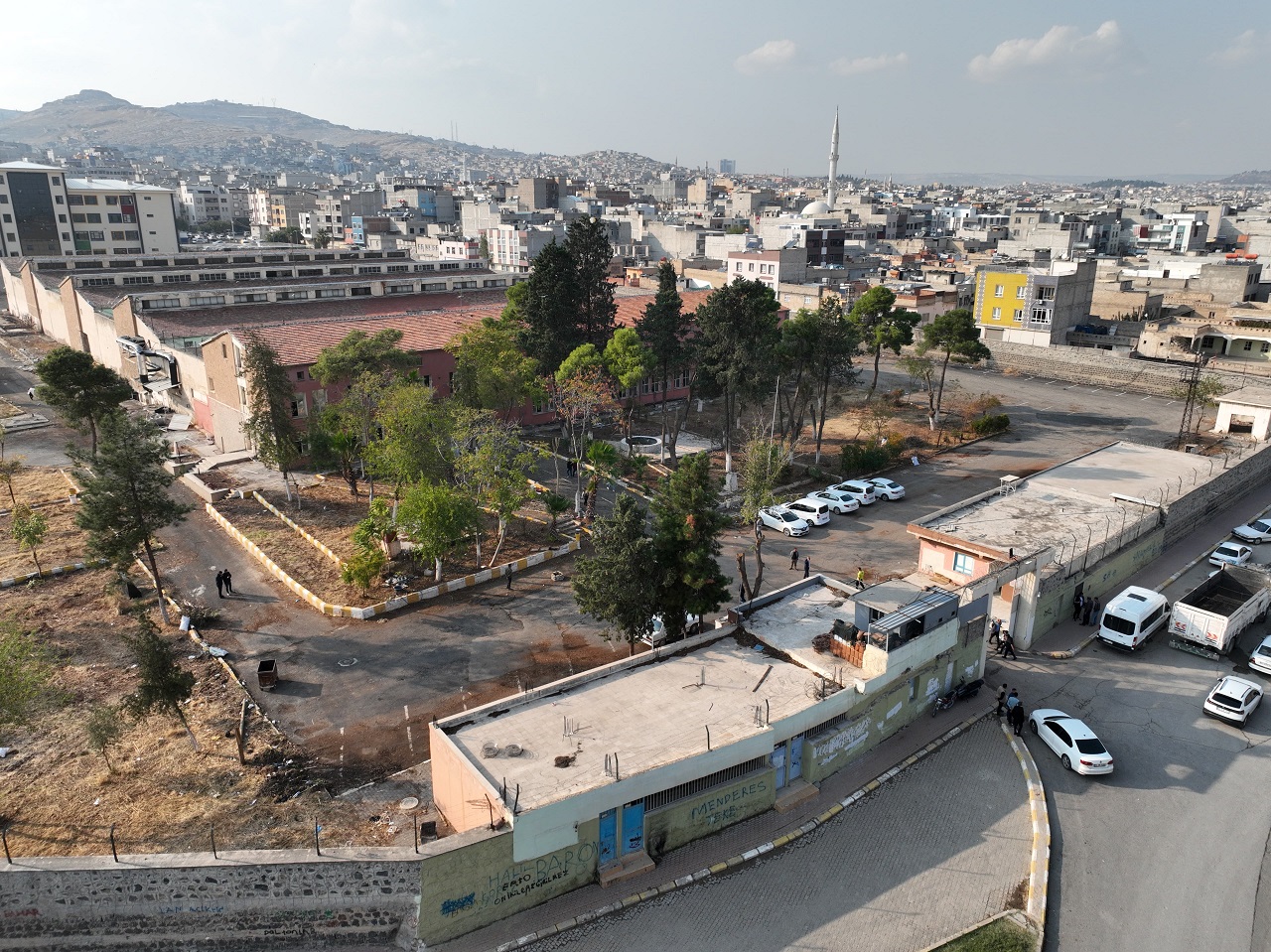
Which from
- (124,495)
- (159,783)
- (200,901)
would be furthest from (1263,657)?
(124,495)

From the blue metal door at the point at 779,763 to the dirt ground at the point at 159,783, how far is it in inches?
288

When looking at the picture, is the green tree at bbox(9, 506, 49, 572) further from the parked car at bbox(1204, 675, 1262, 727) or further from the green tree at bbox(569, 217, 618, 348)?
the parked car at bbox(1204, 675, 1262, 727)

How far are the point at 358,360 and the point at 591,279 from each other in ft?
37.4

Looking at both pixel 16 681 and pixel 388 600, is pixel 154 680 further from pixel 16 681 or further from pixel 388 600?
pixel 388 600

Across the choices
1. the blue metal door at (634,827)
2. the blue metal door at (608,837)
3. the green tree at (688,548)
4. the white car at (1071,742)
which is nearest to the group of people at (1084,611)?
the white car at (1071,742)

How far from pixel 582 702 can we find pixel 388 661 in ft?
23.6

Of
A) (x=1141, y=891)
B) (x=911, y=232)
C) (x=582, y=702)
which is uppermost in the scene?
(x=911, y=232)

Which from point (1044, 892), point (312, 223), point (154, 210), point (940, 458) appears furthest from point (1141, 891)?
point (312, 223)

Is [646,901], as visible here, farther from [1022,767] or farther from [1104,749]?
[1104,749]

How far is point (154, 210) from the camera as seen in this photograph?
92.9 metres

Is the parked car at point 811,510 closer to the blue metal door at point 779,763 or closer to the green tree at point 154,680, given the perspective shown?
the blue metal door at point 779,763

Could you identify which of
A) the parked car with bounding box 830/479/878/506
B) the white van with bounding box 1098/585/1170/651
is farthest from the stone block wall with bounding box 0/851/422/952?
the parked car with bounding box 830/479/878/506

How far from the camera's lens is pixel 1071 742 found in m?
18.0

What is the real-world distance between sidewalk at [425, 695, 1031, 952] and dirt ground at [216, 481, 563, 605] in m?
13.0
